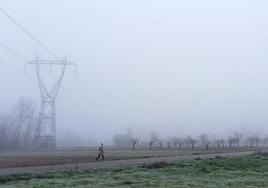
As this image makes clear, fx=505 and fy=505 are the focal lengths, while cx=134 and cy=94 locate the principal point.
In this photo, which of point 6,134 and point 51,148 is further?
point 6,134

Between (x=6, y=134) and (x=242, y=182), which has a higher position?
(x=6, y=134)

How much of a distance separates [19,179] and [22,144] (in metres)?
109

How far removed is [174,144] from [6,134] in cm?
5242

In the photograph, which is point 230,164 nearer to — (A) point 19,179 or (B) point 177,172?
(B) point 177,172

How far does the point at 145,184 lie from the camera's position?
71.1 feet

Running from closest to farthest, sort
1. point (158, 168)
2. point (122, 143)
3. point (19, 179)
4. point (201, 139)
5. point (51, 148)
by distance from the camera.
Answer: point (19, 179)
point (158, 168)
point (51, 148)
point (201, 139)
point (122, 143)

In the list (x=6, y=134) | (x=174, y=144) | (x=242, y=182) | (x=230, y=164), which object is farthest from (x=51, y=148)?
(x=242, y=182)

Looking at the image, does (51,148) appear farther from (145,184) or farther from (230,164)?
(145,184)

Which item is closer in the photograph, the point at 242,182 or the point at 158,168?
the point at 242,182

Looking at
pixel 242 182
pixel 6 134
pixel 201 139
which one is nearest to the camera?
pixel 242 182

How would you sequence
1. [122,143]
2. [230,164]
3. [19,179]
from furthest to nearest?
[122,143], [230,164], [19,179]

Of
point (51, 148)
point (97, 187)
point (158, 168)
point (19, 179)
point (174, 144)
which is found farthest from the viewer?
point (174, 144)

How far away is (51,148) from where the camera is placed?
10456cm

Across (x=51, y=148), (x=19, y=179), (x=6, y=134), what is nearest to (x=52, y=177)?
(x=19, y=179)
